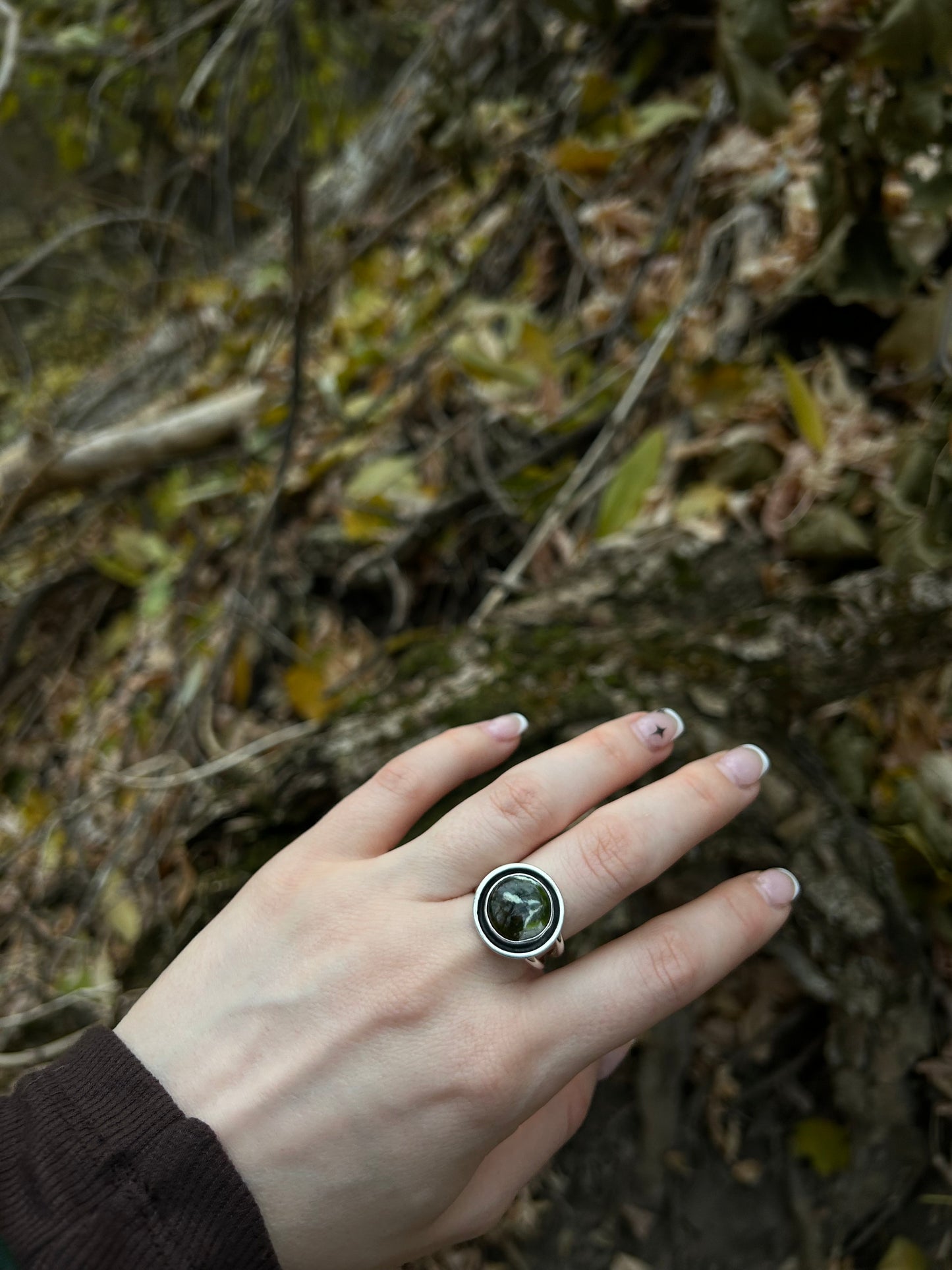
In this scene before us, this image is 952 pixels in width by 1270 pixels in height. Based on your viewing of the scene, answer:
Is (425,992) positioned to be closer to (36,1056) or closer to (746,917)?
(746,917)

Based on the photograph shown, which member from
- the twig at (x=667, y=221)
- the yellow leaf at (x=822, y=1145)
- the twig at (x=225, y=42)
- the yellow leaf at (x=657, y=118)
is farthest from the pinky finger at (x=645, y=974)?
the twig at (x=225, y=42)

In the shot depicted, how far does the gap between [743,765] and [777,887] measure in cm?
13

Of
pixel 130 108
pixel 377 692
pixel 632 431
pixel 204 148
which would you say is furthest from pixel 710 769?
pixel 130 108

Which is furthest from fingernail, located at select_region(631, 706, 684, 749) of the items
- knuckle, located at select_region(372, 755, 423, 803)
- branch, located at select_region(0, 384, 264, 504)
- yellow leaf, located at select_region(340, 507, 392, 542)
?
branch, located at select_region(0, 384, 264, 504)

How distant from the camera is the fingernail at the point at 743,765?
90 cm

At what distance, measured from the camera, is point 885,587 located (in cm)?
106

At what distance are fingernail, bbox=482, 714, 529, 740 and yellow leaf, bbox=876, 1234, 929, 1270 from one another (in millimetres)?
812

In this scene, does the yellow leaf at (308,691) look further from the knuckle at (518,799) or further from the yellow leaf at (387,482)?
the knuckle at (518,799)

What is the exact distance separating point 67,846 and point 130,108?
3531mm

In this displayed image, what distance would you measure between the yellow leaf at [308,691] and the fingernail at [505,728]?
26.3 inches

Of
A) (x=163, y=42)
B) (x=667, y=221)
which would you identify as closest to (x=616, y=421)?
(x=667, y=221)

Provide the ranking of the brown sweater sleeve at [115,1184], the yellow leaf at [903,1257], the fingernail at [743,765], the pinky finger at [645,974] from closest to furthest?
the brown sweater sleeve at [115,1184] → the pinky finger at [645,974] → the fingernail at [743,765] → the yellow leaf at [903,1257]

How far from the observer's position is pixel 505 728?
97 centimetres

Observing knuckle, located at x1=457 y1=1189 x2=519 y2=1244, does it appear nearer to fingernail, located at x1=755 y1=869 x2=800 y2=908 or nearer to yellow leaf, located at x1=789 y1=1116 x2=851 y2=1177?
fingernail, located at x1=755 y1=869 x2=800 y2=908
